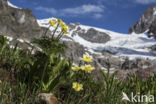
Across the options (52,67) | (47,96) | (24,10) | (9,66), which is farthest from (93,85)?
(24,10)

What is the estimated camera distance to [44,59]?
92.7 inches

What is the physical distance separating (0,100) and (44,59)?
0.69m

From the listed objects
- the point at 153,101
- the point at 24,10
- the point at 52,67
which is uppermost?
the point at 24,10

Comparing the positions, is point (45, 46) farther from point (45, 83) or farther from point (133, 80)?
point (133, 80)

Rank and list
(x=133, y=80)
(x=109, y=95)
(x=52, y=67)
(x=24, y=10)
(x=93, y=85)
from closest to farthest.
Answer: (x=109, y=95)
(x=52, y=67)
(x=93, y=85)
(x=133, y=80)
(x=24, y=10)

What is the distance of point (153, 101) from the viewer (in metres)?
2.26

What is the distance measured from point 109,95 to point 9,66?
1542 millimetres

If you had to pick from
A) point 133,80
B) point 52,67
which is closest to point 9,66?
point 52,67

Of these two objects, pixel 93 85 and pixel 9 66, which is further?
pixel 9 66

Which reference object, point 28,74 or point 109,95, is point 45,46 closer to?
point 28,74

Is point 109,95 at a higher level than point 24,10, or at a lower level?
lower

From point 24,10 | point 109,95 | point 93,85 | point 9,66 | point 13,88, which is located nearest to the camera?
point 13,88

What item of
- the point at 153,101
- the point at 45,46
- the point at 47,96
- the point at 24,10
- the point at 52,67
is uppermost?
the point at 24,10

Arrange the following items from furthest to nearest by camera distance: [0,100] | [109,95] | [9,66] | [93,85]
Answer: [9,66], [93,85], [109,95], [0,100]
